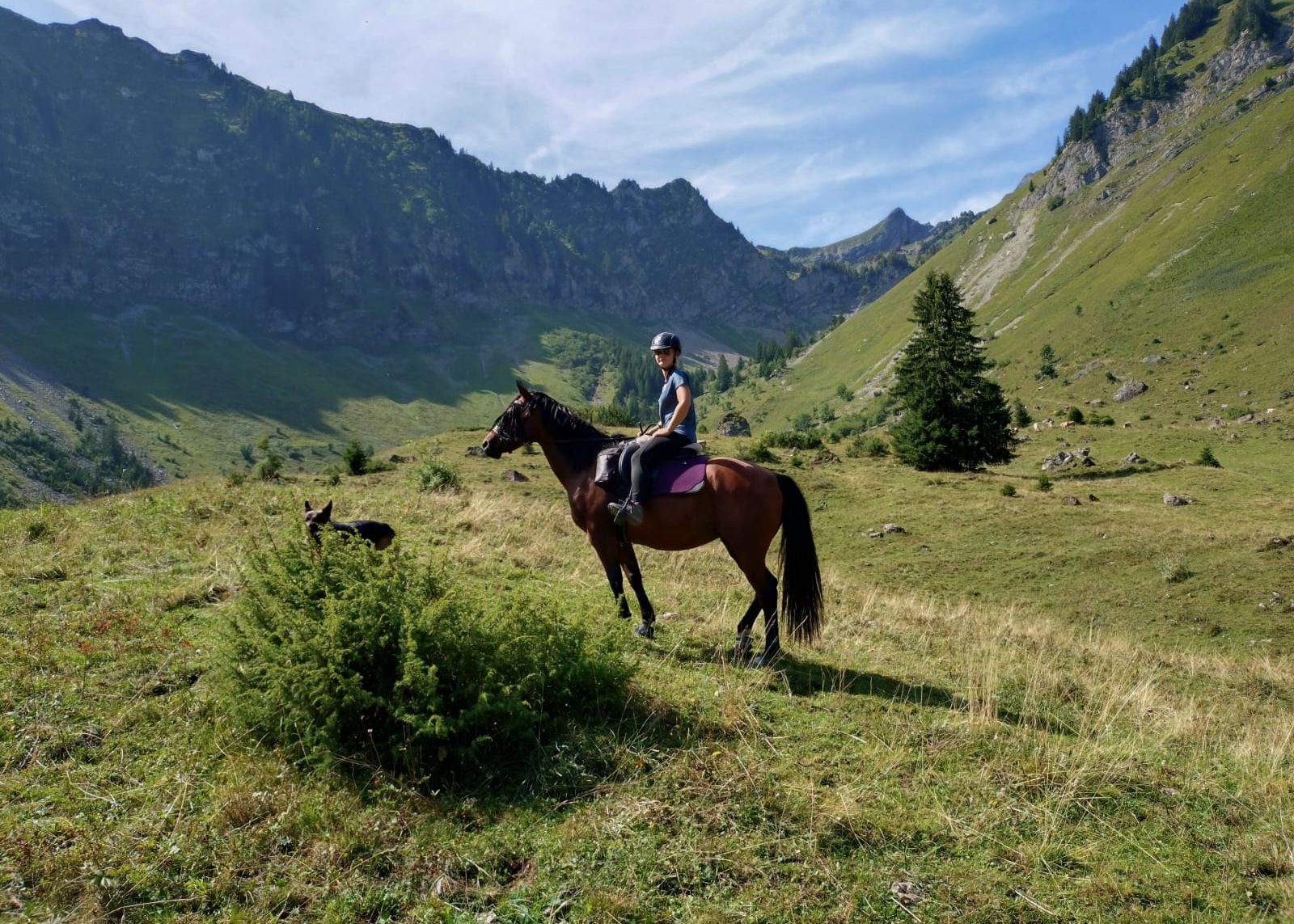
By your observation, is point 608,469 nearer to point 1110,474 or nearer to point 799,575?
point 799,575

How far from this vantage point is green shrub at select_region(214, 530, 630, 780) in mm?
4883

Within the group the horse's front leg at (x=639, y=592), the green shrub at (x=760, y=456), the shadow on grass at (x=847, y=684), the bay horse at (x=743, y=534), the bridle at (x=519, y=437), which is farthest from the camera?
the green shrub at (x=760, y=456)

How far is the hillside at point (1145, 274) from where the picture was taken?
56.6 m

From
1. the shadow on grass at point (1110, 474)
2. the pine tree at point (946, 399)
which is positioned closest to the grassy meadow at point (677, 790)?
the shadow on grass at point (1110, 474)

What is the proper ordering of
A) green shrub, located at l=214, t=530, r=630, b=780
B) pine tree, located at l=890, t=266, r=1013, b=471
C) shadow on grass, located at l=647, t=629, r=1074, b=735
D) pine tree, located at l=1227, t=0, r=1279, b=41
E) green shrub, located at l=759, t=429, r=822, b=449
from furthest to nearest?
pine tree, located at l=1227, t=0, r=1279, b=41 < green shrub, located at l=759, t=429, r=822, b=449 < pine tree, located at l=890, t=266, r=1013, b=471 < shadow on grass, located at l=647, t=629, r=1074, b=735 < green shrub, located at l=214, t=530, r=630, b=780

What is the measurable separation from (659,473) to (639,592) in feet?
5.36

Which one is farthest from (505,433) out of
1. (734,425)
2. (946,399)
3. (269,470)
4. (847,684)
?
(734,425)

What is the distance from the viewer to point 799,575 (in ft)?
27.2

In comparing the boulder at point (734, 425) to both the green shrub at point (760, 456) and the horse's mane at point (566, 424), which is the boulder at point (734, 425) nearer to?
the green shrub at point (760, 456)

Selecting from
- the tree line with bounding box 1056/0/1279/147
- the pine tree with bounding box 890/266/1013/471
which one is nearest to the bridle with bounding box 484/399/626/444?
the pine tree with bounding box 890/266/1013/471

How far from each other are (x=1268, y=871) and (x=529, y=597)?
5612 millimetres

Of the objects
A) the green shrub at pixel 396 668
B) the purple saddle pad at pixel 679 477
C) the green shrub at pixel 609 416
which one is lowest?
the green shrub at pixel 396 668

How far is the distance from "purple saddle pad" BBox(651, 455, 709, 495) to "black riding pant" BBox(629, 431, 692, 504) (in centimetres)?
12

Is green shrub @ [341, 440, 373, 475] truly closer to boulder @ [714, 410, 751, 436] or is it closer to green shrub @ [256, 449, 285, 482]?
green shrub @ [256, 449, 285, 482]
